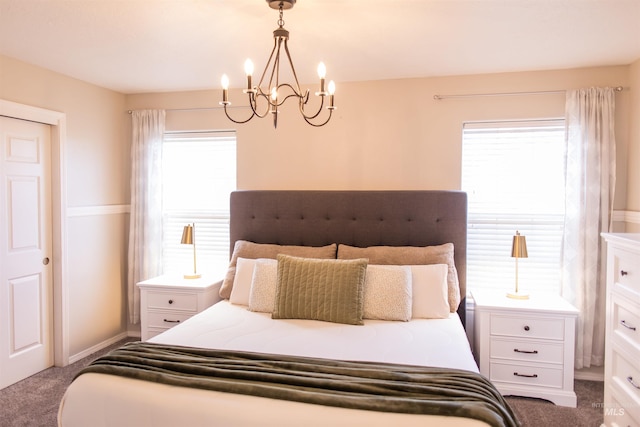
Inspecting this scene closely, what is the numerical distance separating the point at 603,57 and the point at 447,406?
2.86 metres

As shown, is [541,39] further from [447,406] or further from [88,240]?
[88,240]

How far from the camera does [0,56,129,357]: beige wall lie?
3465 millimetres

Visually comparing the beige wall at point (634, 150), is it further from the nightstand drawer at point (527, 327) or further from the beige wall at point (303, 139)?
the nightstand drawer at point (527, 327)

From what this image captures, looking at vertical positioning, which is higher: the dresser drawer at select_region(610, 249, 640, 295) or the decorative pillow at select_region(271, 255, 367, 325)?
the dresser drawer at select_region(610, 249, 640, 295)

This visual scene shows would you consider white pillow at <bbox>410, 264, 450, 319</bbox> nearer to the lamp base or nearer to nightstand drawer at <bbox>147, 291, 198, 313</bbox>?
the lamp base

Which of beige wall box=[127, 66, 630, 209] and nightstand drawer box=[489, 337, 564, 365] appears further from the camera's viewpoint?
beige wall box=[127, 66, 630, 209]

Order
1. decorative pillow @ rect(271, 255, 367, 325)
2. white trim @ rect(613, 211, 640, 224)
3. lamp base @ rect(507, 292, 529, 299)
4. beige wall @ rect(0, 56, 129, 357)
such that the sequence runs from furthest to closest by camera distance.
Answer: beige wall @ rect(0, 56, 129, 357), lamp base @ rect(507, 292, 529, 299), white trim @ rect(613, 211, 640, 224), decorative pillow @ rect(271, 255, 367, 325)

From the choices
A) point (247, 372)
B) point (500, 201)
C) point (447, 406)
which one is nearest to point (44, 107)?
point (247, 372)

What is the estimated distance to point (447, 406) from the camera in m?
1.56

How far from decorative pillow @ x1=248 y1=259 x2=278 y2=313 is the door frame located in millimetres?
1777

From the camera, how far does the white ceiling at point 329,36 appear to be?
88.0 inches

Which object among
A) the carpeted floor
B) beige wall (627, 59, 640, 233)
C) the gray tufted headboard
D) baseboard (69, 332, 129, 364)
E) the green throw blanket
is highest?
beige wall (627, 59, 640, 233)

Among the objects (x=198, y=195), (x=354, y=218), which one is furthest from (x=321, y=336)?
(x=198, y=195)

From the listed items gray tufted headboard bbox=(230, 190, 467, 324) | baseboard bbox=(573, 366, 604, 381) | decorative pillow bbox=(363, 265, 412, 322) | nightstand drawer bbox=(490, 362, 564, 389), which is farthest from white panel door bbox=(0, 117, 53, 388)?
baseboard bbox=(573, 366, 604, 381)
